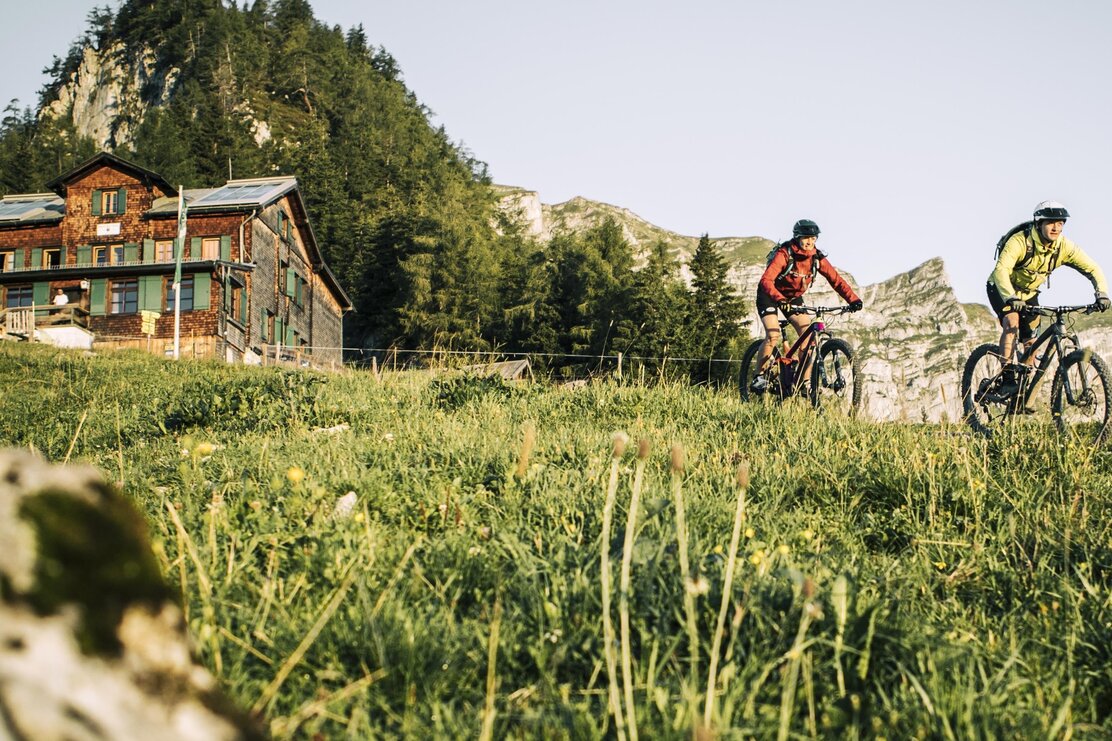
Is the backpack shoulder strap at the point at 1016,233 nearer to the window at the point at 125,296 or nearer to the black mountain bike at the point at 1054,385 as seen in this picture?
the black mountain bike at the point at 1054,385

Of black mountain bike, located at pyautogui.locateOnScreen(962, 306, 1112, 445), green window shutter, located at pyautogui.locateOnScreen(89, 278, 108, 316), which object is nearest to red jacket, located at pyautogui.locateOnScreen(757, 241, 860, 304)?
black mountain bike, located at pyautogui.locateOnScreen(962, 306, 1112, 445)

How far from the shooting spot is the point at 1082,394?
23.3ft

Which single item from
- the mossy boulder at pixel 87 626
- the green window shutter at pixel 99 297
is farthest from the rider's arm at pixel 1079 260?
the green window shutter at pixel 99 297

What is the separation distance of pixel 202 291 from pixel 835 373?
3548cm

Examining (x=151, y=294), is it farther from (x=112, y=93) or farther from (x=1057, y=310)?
(x=112, y=93)

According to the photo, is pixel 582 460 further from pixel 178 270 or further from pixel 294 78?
pixel 294 78

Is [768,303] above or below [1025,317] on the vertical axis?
above

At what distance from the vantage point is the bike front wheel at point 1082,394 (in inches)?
273

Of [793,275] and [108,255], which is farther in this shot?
[108,255]

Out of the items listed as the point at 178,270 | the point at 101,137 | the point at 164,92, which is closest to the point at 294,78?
the point at 164,92

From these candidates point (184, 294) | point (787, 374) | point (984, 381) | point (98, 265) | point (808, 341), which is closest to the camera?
point (984, 381)

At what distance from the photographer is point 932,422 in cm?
736

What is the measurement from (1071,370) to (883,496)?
13.3 feet

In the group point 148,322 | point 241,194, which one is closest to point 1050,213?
point 148,322
